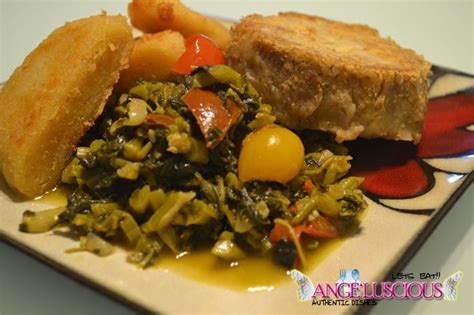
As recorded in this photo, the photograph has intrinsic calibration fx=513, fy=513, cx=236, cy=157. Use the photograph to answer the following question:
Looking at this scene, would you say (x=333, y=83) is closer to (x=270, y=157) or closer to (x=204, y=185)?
(x=270, y=157)

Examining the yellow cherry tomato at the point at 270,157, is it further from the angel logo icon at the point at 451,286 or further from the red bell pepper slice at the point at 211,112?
the angel logo icon at the point at 451,286

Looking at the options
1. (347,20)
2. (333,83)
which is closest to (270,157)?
(333,83)

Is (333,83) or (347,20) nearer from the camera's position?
(333,83)

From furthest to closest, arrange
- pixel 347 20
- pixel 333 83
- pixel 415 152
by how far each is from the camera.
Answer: pixel 347 20, pixel 415 152, pixel 333 83

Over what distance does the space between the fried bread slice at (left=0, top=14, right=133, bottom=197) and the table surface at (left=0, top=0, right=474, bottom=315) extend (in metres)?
0.47

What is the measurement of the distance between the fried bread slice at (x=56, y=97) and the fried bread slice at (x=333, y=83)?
80 centimetres

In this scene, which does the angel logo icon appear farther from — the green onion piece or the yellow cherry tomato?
the green onion piece

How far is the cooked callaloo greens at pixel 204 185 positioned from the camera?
2506mm

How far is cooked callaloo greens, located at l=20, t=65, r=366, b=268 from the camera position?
2506mm

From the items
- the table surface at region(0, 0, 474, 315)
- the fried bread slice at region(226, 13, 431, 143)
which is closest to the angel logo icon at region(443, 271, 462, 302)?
the table surface at region(0, 0, 474, 315)

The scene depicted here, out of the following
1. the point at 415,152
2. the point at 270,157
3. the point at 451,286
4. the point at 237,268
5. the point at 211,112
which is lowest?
the point at 451,286

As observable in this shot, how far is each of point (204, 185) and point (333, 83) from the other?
1.01 meters

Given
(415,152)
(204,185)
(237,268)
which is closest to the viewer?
(237,268)

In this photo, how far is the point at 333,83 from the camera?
304 centimetres
